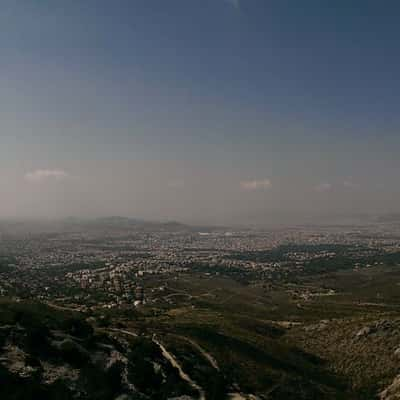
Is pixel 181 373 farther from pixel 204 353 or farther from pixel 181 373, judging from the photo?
pixel 204 353

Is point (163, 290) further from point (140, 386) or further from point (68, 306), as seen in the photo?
point (140, 386)

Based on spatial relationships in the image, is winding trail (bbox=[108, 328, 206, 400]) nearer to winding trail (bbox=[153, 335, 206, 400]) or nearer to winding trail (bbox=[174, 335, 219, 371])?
winding trail (bbox=[153, 335, 206, 400])

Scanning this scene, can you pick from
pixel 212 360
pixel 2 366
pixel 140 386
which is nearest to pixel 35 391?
pixel 2 366

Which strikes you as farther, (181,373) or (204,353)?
(204,353)

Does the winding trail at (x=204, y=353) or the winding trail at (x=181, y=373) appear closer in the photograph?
the winding trail at (x=181, y=373)

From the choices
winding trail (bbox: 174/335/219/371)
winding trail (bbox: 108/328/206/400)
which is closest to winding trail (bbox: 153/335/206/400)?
winding trail (bbox: 108/328/206/400)

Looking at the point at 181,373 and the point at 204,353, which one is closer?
the point at 181,373

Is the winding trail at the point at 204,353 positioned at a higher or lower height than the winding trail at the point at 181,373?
lower

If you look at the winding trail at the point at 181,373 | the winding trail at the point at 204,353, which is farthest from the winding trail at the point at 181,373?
the winding trail at the point at 204,353

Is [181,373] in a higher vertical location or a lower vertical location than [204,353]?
higher

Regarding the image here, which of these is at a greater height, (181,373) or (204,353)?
(181,373)

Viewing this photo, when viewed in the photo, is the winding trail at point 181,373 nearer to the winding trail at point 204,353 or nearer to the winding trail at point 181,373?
the winding trail at point 181,373

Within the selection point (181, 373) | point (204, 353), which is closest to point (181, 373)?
point (181, 373)
